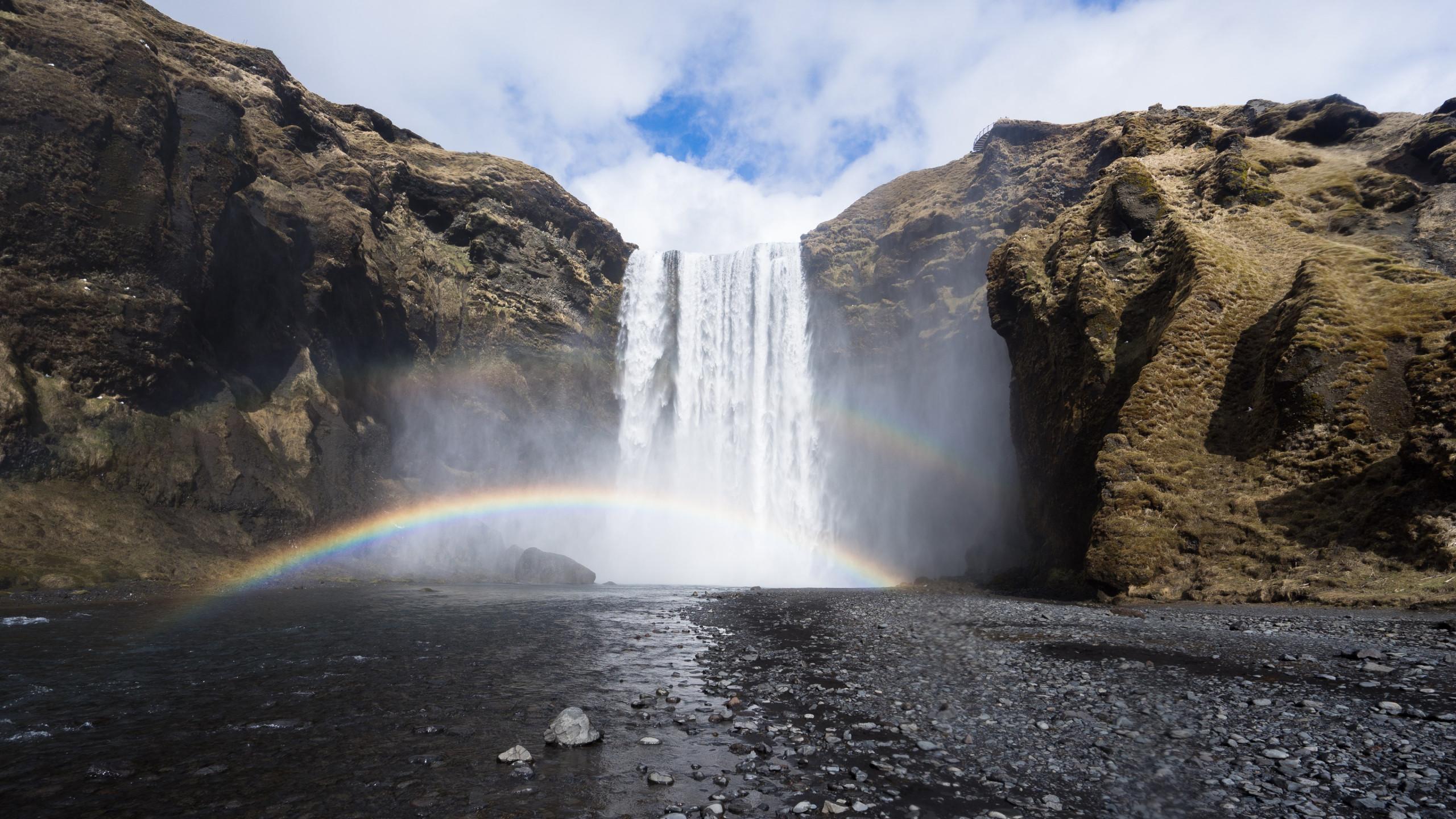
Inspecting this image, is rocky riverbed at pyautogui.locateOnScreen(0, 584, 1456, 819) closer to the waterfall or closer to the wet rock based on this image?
the wet rock

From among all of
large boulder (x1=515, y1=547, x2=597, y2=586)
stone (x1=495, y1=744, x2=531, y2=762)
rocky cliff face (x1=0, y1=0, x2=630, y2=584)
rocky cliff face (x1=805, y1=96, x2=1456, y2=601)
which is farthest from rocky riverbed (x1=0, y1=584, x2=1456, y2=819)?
large boulder (x1=515, y1=547, x2=597, y2=586)

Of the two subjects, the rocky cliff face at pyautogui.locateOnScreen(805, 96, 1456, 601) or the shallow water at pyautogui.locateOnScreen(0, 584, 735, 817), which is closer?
the shallow water at pyautogui.locateOnScreen(0, 584, 735, 817)

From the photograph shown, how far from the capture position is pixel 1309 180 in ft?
105

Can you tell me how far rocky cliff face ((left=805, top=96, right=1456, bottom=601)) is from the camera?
17688 millimetres

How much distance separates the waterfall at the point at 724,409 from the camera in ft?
176

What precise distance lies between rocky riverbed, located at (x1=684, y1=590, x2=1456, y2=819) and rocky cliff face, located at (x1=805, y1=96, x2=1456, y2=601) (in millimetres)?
5179

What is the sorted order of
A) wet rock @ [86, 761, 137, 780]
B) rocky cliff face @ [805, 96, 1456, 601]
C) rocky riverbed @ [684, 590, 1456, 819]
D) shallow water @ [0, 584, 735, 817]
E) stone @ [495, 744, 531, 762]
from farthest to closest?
1. rocky cliff face @ [805, 96, 1456, 601]
2. stone @ [495, 744, 531, 762]
3. wet rock @ [86, 761, 137, 780]
4. shallow water @ [0, 584, 735, 817]
5. rocky riverbed @ [684, 590, 1456, 819]

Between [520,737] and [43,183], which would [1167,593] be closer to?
[520,737]

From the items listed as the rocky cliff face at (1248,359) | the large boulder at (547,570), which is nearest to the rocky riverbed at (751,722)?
the rocky cliff face at (1248,359)

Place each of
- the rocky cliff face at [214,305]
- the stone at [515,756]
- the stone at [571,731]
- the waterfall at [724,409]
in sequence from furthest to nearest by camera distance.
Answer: the waterfall at [724,409]
the rocky cliff face at [214,305]
the stone at [571,731]
the stone at [515,756]

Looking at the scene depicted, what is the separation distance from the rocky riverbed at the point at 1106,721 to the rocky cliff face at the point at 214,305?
1200 inches

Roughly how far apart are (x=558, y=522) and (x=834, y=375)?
87.1ft

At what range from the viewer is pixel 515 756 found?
6.58 meters

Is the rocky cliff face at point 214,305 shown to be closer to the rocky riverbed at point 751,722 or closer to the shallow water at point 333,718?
the shallow water at point 333,718
